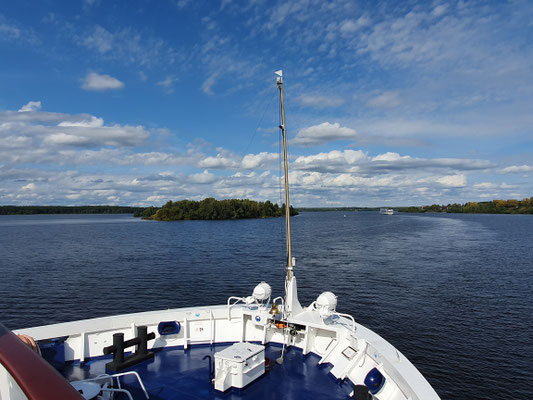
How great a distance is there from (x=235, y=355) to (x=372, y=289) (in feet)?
74.2

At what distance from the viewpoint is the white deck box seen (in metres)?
8.32

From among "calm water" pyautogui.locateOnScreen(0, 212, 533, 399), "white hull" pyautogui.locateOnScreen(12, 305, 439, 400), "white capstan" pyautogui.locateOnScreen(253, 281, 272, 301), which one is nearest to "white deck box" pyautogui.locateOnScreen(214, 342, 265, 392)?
"white hull" pyautogui.locateOnScreen(12, 305, 439, 400)

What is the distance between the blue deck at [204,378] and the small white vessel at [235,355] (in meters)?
0.03

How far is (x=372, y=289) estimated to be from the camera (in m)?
28.8

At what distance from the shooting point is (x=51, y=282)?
30.8 meters

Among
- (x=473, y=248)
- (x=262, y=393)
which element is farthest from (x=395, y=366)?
(x=473, y=248)

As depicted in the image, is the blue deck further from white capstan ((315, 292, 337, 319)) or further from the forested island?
the forested island

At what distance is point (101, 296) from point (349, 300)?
747 inches

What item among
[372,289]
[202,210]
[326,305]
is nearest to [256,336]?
[326,305]

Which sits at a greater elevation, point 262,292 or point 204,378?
point 262,292

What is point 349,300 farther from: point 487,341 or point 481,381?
point 481,381

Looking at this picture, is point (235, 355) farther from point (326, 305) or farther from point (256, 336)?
point (326, 305)

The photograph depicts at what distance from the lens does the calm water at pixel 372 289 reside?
1665 centimetres

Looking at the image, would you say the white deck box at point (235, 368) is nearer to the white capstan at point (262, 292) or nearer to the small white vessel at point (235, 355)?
the small white vessel at point (235, 355)
